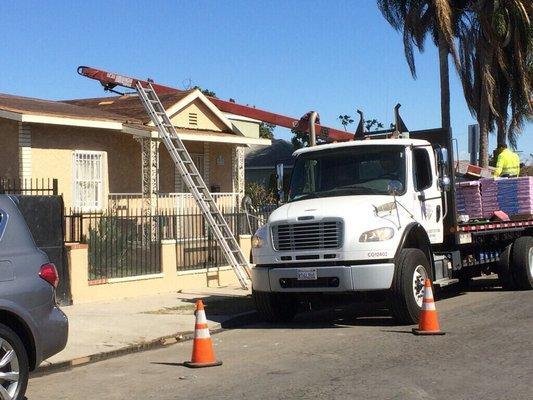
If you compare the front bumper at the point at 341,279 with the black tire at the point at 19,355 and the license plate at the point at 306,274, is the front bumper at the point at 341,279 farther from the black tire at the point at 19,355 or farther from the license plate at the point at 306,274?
the black tire at the point at 19,355

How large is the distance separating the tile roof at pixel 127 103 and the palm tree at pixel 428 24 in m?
9.19

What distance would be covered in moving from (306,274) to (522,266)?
5635mm

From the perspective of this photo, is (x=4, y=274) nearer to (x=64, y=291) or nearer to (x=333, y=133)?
(x=64, y=291)

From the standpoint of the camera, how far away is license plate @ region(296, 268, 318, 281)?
1081 cm

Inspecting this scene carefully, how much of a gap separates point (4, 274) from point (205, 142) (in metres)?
17.2

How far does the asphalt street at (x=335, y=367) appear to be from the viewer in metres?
7.22

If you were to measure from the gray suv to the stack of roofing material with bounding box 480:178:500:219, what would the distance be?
9311mm

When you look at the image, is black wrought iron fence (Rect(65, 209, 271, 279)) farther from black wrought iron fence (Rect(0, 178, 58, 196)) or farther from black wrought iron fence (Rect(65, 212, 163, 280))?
black wrought iron fence (Rect(0, 178, 58, 196))

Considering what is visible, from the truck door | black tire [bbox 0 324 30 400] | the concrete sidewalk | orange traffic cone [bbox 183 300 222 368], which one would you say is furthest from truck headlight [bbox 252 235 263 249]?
black tire [bbox 0 324 30 400]

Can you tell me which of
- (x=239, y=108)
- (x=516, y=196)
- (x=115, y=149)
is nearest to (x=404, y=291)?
(x=516, y=196)

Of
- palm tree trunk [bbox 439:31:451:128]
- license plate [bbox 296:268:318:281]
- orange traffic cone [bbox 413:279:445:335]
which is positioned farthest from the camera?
palm tree trunk [bbox 439:31:451:128]

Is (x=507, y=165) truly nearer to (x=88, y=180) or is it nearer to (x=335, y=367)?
Answer: (x=335, y=367)

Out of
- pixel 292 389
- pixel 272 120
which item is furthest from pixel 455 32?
pixel 292 389

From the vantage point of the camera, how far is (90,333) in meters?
10.9
